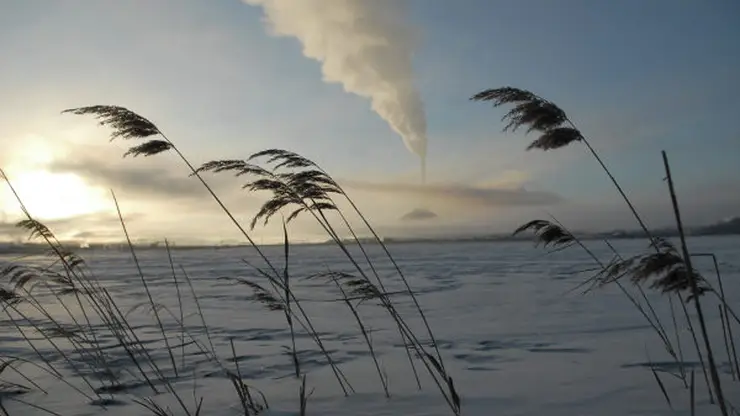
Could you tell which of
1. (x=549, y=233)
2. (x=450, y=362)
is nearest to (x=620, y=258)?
(x=549, y=233)

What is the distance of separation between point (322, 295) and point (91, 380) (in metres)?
8.72

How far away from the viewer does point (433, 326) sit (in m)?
8.30

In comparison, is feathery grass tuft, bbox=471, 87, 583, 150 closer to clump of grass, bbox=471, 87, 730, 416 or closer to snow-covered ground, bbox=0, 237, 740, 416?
clump of grass, bbox=471, 87, 730, 416

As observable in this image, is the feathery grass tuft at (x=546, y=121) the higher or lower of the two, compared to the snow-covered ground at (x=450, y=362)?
higher

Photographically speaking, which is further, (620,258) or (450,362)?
(450,362)

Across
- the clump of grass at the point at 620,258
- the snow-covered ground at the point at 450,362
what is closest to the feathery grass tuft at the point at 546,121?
the clump of grass at the point at 620,258

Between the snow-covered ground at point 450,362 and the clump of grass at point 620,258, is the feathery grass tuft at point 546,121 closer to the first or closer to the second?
the clump of grass at point 620,258

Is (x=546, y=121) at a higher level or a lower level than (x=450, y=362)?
higher

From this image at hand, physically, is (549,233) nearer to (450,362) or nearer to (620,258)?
(620,258)

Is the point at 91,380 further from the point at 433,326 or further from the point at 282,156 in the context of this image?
the point at 433,326

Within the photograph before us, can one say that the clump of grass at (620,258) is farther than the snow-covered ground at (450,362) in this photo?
No

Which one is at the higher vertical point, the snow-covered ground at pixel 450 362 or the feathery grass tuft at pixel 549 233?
the feathery grass tuft at pixel 549 233

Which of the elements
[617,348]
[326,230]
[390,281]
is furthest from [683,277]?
[390,281]

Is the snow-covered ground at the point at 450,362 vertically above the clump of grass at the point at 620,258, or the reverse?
the clump of grass at the point at 620,258
